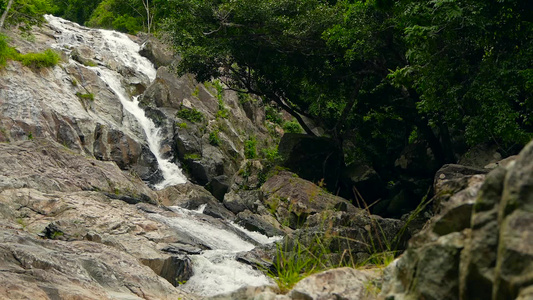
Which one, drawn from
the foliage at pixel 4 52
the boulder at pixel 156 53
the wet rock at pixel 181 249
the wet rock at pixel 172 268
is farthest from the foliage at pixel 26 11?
the wet rock at pixel 172 268

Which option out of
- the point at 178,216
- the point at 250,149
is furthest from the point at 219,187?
the point at 178,216

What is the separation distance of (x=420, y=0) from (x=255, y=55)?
1110cm

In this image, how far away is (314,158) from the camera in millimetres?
24781

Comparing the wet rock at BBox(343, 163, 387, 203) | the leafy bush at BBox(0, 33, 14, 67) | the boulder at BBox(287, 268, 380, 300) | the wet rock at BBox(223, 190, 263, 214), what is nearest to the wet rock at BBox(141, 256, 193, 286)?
the boulder at BBox(287, 268, 380, 300)

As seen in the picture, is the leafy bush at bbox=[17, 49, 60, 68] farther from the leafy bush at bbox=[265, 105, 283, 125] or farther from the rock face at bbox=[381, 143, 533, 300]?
the rock face at bbox=[381, 143, 533, 300]

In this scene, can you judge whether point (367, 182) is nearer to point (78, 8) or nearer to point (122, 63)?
point (122, 63)

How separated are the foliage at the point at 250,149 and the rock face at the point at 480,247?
2805 centimetres

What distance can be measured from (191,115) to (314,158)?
823cm

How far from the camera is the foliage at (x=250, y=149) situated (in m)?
31.5

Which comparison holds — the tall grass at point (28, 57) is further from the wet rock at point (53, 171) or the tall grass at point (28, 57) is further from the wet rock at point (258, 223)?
the wet rock at point (258, 223)

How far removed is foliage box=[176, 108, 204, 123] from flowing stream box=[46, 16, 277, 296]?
6.06 feet

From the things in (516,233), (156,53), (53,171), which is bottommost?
(53,171)

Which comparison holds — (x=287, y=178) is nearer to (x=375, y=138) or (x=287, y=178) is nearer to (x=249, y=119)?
(x=375, y=138)

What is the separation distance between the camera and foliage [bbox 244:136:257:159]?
103 ft
